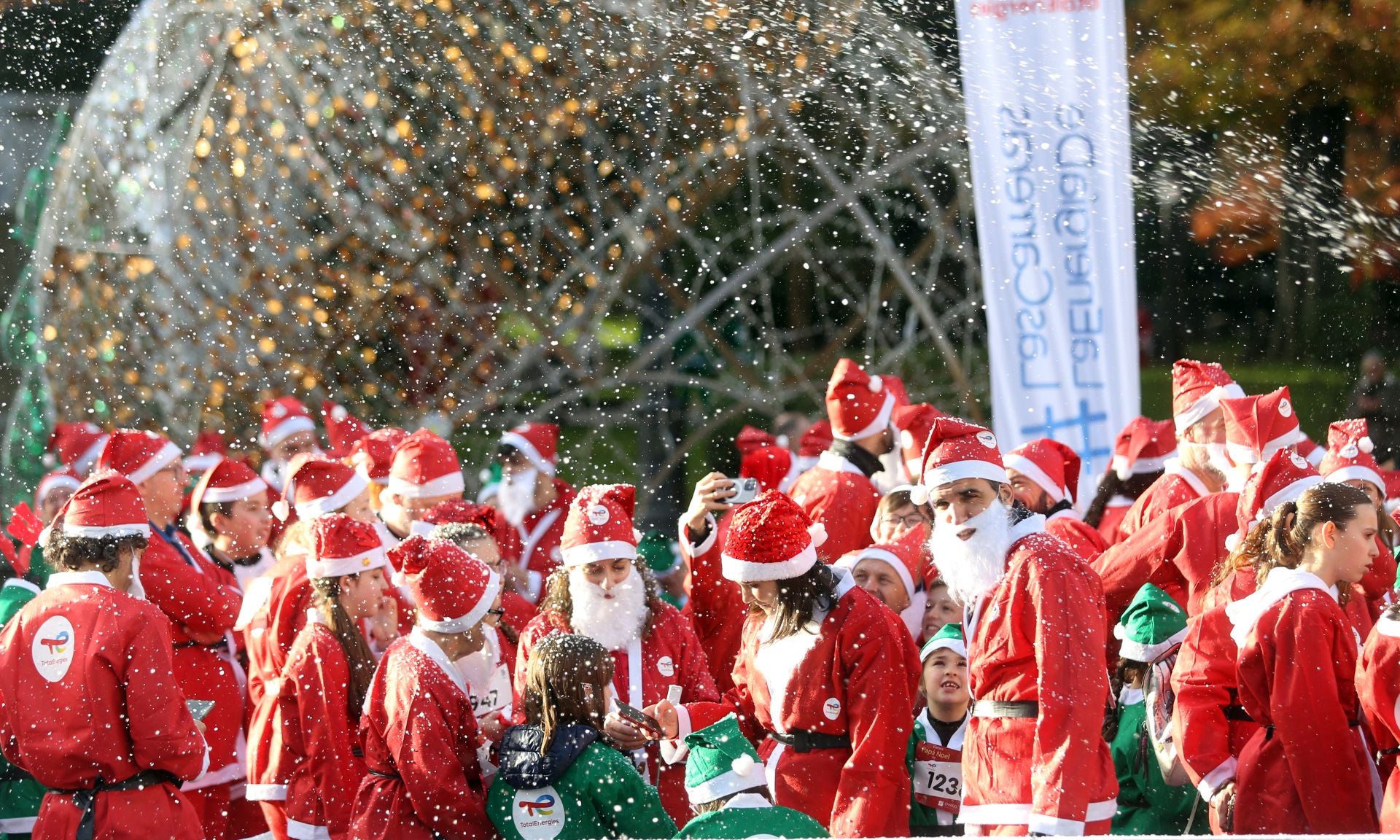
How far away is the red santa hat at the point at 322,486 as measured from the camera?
6289 millimetres

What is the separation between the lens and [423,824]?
4523mm

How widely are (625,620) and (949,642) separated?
95 cm

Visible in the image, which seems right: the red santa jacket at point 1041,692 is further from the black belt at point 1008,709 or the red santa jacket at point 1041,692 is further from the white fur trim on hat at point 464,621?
the white fur trim on hat at point 464,621

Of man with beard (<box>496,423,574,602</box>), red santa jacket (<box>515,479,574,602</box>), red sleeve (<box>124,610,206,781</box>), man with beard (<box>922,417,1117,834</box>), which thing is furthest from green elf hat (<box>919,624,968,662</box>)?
man with beard (<box>496,423,574,602</box>)

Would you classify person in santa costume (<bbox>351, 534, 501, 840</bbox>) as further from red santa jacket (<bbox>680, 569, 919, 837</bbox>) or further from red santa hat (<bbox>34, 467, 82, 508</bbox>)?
red santa hat (<bbox>34, 467, 82, 508</bbox>)

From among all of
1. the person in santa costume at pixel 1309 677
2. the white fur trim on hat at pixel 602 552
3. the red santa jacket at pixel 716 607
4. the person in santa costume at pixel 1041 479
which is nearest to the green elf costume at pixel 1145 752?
the person in santa costume at pixel 1309 677

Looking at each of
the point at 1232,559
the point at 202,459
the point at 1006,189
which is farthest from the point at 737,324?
the point at 1232,559

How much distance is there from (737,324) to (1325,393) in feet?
15.4

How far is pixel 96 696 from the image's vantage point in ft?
15.4

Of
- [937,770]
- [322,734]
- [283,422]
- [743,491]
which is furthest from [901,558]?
[283,422]

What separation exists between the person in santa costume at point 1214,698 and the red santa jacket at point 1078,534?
2.63 feet

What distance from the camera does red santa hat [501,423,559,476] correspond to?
309 inches

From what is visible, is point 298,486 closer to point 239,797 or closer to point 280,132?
point 239,797

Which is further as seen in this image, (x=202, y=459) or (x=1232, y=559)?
(x=202, y=459)
